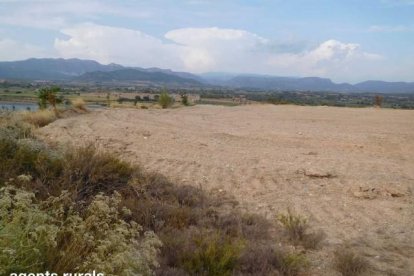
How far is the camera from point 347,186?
9.70m

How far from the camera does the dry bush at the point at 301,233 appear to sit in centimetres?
701

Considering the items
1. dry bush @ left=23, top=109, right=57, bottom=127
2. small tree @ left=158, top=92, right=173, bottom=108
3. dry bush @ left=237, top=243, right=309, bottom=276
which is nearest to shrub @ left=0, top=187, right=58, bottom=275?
dry bush @ left=237, top=243, right=309, bottom=276

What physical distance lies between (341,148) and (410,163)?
86.9 inches

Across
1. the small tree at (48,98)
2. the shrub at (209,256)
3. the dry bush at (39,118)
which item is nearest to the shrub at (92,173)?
the shrub at (209,256)

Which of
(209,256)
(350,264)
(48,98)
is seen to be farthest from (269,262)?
(48,98)

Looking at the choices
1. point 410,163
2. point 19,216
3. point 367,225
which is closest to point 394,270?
point 367,225

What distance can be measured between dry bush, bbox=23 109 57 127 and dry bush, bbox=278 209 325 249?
12.0 metres

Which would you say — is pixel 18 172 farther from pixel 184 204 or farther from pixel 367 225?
pixel 367 225

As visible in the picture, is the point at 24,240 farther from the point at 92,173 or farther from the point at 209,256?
the point at 92,173

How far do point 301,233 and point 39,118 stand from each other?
13210mm

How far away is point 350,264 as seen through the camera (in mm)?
6289

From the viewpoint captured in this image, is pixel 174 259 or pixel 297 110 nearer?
pixel 174 259

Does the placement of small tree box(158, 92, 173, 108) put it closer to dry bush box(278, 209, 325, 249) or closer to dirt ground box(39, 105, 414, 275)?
dirt ground box(39, 105, 414, 275)

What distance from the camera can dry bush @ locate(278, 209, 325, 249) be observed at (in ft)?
23.0
